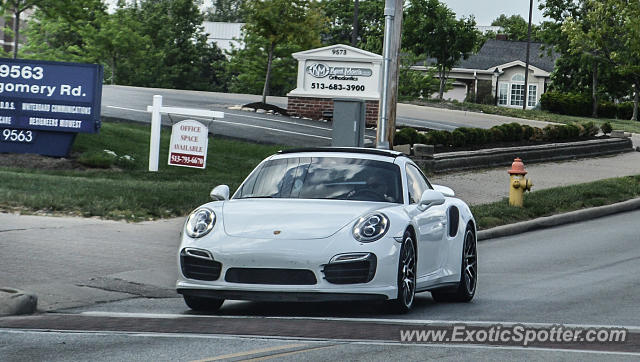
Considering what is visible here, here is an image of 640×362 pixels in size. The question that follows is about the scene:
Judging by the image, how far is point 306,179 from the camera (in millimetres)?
10305

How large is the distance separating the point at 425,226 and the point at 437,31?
170ft

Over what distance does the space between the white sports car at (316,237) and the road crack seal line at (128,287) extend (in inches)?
57.6

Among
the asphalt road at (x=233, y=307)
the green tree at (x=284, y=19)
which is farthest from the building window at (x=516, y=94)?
the asphalt road at (x=233, y=307)

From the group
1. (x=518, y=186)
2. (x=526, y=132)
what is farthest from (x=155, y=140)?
(x=526, y=132)

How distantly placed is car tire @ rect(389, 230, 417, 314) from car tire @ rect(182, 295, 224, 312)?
1548 mm

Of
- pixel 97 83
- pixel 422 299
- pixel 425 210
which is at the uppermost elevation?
pixel 97 83

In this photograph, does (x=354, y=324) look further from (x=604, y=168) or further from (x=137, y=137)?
(x=604, y=168)

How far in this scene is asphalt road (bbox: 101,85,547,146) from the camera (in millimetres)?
31328

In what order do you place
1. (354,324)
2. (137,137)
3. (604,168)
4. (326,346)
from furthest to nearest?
(604,168) < (137,137) < (354,324) < (326,346)

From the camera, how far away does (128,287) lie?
37.4 feet

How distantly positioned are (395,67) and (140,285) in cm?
1177

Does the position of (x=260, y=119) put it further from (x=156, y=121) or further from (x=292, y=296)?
(x=292, y=296)

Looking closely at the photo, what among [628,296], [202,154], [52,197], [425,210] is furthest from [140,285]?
[202,154]

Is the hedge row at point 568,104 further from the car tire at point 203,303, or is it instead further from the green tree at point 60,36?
the car tire at point 203,303
